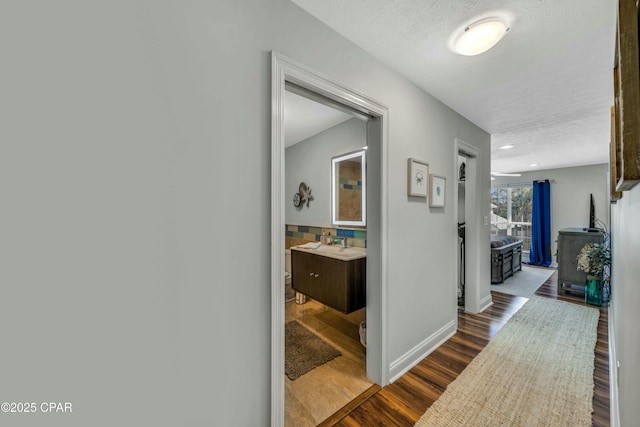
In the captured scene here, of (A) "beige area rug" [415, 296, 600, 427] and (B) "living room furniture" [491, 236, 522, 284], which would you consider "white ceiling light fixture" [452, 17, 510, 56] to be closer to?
(A) "beige area rug" [415, 296, 600, 427]

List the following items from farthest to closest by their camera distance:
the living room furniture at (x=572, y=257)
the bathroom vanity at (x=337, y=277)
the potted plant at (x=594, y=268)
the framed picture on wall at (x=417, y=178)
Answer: the living room furniture at (x=572, y=257) → the potted plant at (x=594, y=268) → the bathroom vanity at (x=337, y=277) → the framed picture on wall at (x=417, y=178)

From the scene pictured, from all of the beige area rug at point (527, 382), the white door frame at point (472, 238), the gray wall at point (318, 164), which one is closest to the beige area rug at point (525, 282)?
the beige area rug at point (527, 382)

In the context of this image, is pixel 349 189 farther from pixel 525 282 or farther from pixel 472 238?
pixel 525 282

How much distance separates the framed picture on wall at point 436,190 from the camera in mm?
2191

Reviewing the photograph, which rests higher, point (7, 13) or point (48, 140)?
point (7, 13)

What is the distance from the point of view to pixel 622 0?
1.58ft

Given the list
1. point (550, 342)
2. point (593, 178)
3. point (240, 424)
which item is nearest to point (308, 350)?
point (240, 424)

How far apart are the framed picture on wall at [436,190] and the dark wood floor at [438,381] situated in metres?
1.35

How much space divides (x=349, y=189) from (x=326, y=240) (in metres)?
0.69

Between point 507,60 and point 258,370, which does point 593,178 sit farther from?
point 258,370

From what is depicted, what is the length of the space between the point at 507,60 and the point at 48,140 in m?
2.48

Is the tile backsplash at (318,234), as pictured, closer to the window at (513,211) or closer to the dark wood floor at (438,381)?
the dark wood floor at (438,381)

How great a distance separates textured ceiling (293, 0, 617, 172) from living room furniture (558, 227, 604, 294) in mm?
1807

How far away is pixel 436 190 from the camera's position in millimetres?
2248
